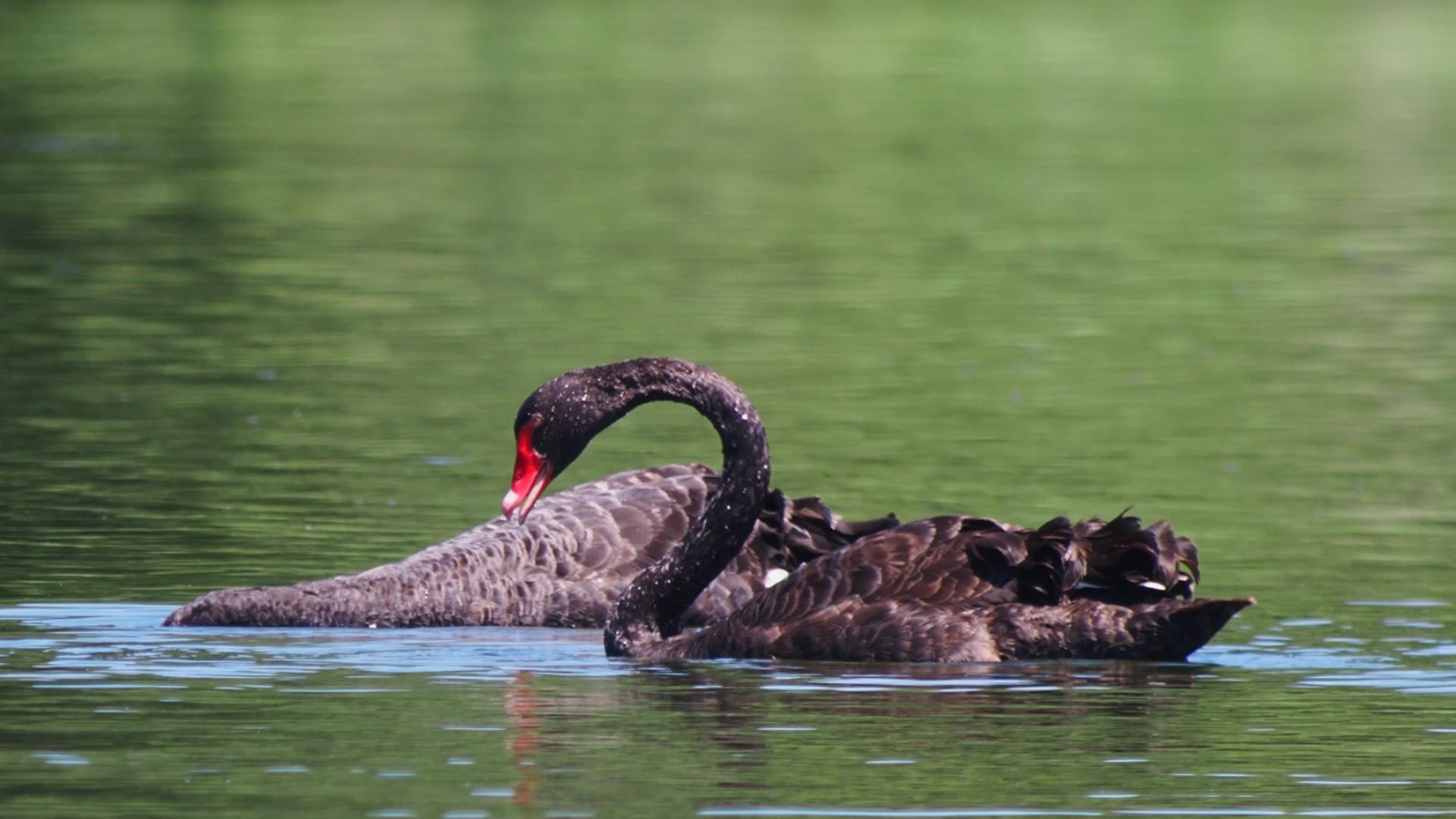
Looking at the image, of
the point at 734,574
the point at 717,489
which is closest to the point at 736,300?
the point at 734,574

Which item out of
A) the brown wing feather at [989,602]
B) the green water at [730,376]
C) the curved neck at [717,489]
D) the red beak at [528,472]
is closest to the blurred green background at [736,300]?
the green water at [730,376]

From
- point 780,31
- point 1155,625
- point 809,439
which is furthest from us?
point 780,31

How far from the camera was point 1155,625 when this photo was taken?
39.4 ft

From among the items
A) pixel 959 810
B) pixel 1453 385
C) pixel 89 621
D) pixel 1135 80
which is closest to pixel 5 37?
pixel 1135 80

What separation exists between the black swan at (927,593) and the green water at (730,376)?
232 mm

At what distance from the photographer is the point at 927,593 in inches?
485

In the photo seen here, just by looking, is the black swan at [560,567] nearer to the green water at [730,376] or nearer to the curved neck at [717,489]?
the curved neck at [717,489]

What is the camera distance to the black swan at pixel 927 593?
39.6 ft

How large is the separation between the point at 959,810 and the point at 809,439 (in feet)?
30.9

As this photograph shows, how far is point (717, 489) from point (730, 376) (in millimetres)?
7956

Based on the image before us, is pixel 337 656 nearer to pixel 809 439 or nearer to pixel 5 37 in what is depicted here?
pixel 809 439

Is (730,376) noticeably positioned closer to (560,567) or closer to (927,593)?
(560,567)

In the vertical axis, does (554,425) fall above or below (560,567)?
above

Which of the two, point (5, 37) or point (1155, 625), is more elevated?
point (5, 37)
